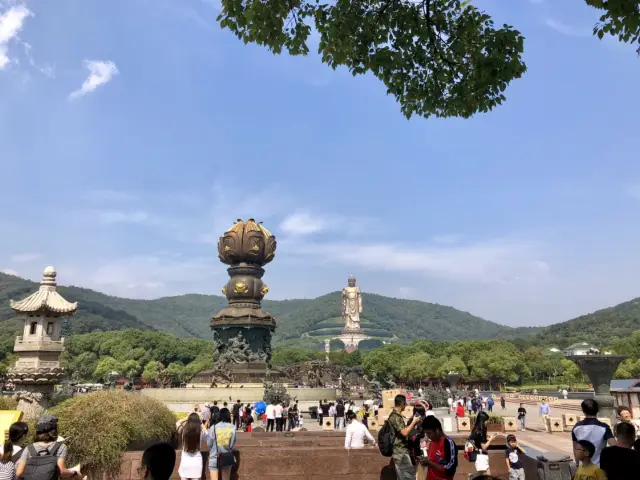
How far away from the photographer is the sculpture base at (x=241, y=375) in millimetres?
33281

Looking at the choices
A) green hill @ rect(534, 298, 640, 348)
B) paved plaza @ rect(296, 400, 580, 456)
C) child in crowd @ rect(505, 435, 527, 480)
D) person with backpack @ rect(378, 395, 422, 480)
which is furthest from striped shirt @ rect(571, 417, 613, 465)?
green hill @ rect(534, 298, 640, 348)

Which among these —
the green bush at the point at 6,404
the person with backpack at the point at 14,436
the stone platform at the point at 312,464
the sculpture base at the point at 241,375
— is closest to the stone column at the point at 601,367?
the stone platform at the point at 312,464

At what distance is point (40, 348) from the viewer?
20.0 metres

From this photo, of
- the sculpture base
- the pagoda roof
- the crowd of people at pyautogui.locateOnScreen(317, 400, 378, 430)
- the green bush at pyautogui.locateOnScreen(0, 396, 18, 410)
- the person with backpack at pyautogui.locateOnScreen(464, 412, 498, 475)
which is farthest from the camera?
the sculpture base

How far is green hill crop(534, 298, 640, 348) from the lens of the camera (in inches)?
4377

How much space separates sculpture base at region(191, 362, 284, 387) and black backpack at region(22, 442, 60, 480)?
1116 inches

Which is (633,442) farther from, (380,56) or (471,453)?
(380,56)

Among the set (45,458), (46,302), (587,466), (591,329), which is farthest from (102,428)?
(591,329)

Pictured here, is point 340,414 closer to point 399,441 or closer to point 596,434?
point 399,441

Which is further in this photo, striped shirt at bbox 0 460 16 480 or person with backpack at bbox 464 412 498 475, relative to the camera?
person with backpack at bbox 464 412 498 475

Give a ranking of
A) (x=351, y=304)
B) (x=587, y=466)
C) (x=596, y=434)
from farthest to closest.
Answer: (x=351, y=304)
(x=596, y=434)
(x=587, y=466)

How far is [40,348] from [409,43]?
61.7 ft

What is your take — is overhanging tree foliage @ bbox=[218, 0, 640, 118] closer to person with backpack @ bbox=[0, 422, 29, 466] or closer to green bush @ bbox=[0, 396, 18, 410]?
person with backpack @ bbox=[0, 422, 29, 466]

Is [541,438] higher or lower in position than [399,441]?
lower
